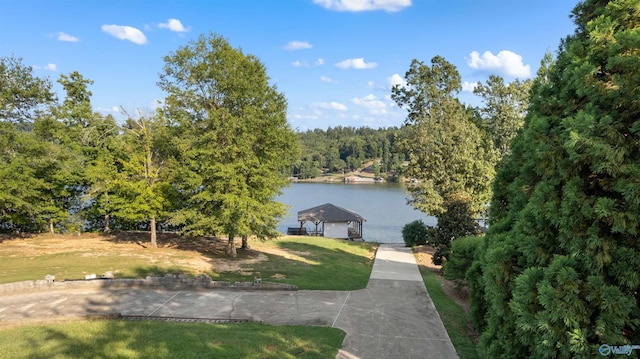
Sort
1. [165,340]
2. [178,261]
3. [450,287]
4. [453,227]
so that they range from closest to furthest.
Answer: [165,340] < [450,287] < [178,261] < [453,227]

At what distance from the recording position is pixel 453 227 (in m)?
19.2

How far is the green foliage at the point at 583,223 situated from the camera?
13.7 ft

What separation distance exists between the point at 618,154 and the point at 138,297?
13.2 m

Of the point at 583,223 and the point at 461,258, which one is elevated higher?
the point at 583,223

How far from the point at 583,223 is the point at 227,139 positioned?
56.6 ft

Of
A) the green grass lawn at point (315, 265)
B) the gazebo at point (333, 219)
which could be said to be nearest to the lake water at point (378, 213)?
the gazebo at point (333, 219)

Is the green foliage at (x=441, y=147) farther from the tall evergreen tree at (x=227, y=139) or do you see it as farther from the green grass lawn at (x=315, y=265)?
the tall evergreen tree at (x=227, y=139)

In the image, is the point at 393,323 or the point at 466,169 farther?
the point at 466,169

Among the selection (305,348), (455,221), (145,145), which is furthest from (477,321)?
(145,145)

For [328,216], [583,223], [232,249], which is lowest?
[232,249]

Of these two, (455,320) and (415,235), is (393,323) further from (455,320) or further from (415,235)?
(415,235)

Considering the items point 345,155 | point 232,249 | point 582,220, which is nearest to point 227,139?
point 232,249

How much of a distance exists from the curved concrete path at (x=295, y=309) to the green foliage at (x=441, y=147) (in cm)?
1165

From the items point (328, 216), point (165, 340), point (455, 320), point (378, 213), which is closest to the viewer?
point (165, 340)
